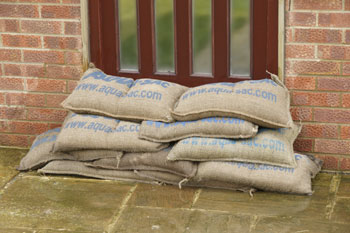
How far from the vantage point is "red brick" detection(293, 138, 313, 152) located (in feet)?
18.9

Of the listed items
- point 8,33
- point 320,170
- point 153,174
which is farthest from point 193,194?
point 8,33

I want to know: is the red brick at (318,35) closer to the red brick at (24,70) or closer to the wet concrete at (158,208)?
the wet concrete at (158,208)

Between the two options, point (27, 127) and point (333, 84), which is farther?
point (27, 127)

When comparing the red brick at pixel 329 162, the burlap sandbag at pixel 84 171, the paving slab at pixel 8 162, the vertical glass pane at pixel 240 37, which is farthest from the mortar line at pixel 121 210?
the red brick at pixel 329 162

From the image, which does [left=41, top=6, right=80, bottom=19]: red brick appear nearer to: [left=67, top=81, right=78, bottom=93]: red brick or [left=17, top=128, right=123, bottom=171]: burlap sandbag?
[left=67, top=81, right=78, bottom=93]: red brick

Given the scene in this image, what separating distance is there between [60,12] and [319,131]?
7.48ft

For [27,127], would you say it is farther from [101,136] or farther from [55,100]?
[101,136]

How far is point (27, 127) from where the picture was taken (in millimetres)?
6328

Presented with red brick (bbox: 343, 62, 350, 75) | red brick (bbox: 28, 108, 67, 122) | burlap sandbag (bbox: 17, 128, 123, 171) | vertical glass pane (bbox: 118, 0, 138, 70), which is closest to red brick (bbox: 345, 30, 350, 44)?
red brick (bbox: 343, 62, 350, 75)

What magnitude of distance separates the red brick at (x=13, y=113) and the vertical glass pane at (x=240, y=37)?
1.84 metres

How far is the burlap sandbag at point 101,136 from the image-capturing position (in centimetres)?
550

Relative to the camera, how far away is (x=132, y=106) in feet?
18.3

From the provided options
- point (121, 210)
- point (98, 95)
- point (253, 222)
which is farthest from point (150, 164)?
point (253, 222)

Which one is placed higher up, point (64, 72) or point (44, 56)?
point (44, 56)
